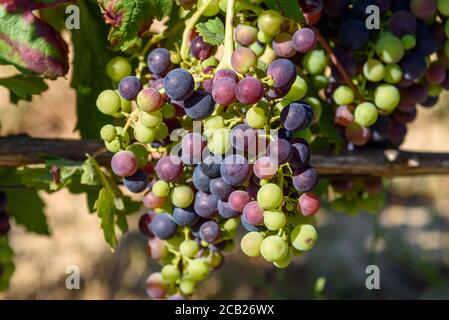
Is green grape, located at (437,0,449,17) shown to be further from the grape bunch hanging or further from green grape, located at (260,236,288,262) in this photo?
green grape, located at (260,236,288,262)

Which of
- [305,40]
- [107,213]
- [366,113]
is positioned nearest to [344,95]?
[366,113]

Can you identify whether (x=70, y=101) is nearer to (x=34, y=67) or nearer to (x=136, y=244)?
(x=136, y=244)

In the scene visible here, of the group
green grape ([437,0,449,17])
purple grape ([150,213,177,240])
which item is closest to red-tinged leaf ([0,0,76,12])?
purple grape ([150,213,177,240])

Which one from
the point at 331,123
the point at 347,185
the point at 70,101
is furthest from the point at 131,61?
the point at 70,101

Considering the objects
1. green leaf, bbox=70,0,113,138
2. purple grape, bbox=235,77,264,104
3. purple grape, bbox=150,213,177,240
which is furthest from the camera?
green leaf, bbox=70,0,113,138

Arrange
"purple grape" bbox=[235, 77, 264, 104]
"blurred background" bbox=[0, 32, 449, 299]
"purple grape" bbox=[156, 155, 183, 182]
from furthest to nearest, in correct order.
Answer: "blurred background" bbox=[0, 32, 449, 299], "purple grape" bbox=[156, 155, 183, 182], "purple grape" bbox=[235, 77, 264, 104]

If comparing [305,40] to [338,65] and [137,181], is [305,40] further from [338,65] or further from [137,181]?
[137,181]
